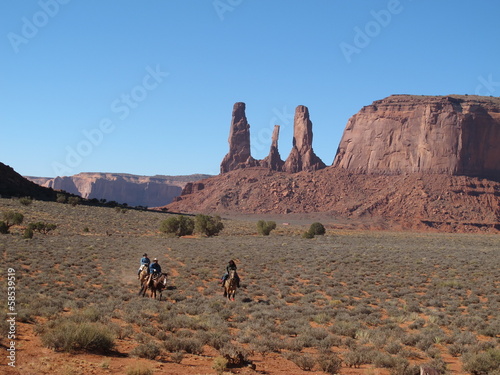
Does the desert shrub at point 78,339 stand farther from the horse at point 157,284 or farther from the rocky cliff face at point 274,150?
the rocky cliff face at point 274,150

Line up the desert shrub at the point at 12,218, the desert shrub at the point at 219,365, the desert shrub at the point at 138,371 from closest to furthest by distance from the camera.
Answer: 1. the desert shrub at the point at 138,371
2. the desert shrub at the point at 219,365
3. the desert shrub at the point at 12,218

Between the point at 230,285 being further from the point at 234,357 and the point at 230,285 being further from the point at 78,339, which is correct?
the point at 78,339

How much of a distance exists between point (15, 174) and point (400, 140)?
92410mm

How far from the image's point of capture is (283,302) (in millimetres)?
17812

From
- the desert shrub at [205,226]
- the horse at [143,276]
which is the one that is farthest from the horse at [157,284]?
the desert shrub at [205,226]

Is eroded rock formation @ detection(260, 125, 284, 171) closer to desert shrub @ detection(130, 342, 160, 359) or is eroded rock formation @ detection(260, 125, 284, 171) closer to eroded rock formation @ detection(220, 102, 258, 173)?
eroded rock formation @ detection(220, 102, 258, 173)

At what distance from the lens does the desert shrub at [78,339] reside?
9141 mm

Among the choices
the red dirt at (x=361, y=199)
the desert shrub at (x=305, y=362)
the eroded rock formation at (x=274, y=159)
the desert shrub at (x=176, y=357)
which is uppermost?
the eroded rock formation at (x=274, y=159)

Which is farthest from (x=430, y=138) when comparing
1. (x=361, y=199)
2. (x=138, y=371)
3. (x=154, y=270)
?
(x=138, y=371)

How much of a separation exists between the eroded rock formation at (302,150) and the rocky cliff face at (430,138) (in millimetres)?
7307

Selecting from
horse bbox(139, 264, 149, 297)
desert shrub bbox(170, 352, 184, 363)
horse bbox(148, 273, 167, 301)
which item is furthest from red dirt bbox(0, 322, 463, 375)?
horse bbox(139, 264, 149, 297)

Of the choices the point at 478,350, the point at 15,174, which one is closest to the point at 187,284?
the point at 478,350

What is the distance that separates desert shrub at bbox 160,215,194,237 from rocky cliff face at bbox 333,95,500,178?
83.5m

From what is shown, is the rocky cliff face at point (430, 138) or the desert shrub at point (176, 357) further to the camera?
the rocky cliff face at point (430, 138)
